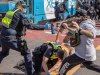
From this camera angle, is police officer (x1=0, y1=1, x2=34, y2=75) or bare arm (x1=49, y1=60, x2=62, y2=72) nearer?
police officer (x1=0, y1=1, x2=34, y2=75)

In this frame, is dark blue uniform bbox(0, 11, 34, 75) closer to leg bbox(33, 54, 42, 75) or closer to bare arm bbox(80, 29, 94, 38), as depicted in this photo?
leg bbox(33, 54, 42, 75)

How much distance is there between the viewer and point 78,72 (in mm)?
7625

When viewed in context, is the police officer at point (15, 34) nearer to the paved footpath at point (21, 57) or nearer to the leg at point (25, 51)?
the leg at point (25, 51)

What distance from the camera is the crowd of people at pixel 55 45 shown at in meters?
5.54

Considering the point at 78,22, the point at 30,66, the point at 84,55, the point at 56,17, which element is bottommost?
the point at 56,17

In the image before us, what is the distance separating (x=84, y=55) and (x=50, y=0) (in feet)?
45.6

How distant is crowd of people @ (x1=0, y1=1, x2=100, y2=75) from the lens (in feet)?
18.2

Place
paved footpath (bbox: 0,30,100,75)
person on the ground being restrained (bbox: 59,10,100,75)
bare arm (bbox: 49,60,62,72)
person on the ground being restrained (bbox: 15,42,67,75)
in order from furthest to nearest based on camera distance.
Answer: paved footpath (bbox: 0,30,100,75), bare arm (bbox: 49,60,62,72), person on the ground being restrained (bbox: 15,42,67,75), person on the ground being restrained (bbox: 59,10,100,75)

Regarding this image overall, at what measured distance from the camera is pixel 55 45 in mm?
6523

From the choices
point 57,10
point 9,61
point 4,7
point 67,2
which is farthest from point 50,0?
point 9,61

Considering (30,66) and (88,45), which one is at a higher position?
(88,45)

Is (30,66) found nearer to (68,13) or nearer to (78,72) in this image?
(78,72)

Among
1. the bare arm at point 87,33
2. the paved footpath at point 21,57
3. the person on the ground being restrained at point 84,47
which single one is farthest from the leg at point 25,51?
the bare arm at point 87,33

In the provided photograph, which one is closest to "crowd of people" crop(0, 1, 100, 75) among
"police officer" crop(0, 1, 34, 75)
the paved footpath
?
"police officer" crop(0, 1, 34, 75)
